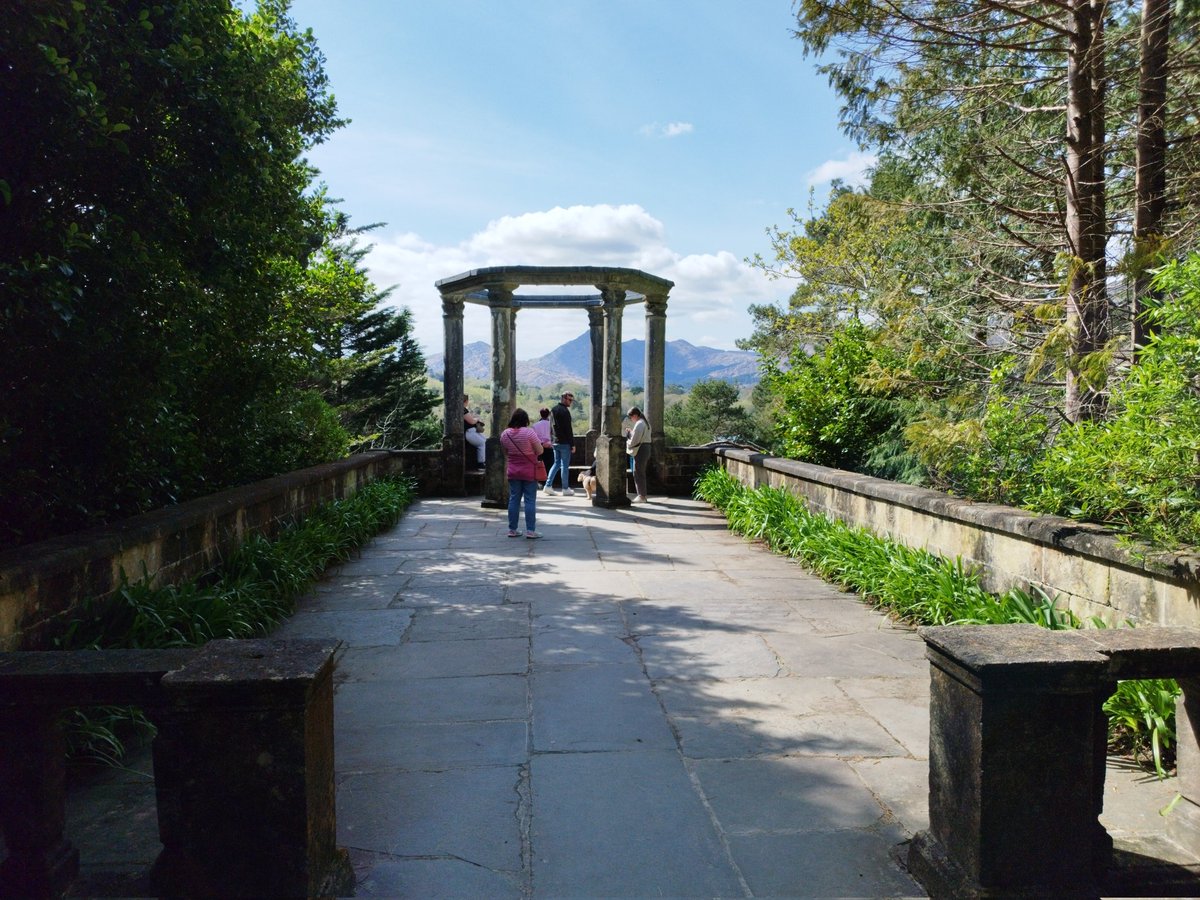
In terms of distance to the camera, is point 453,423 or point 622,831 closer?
point 622,831

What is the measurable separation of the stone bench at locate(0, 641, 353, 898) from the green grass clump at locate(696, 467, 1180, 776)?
3049 millimetres

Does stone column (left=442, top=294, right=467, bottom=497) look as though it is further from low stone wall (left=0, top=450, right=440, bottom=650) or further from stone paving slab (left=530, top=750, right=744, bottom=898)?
Result: stone paving slab (left=530, top=750, right=744, bottom=898)

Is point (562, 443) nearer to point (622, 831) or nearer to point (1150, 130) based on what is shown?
point (1150, 130)

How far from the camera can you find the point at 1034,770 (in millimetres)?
2334

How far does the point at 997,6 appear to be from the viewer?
677 cm

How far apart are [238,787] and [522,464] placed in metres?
7.05

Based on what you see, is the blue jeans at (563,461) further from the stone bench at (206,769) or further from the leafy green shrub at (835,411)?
the stone bench at (206,769)

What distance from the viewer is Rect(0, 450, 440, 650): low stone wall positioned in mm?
3561

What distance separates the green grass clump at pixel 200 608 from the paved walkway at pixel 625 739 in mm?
275

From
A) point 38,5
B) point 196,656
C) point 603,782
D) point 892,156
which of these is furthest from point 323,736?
point 892,156

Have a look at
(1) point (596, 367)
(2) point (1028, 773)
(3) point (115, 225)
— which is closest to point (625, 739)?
(2) point (1028, 773)

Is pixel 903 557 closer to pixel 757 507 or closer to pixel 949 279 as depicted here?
pixel 757 507

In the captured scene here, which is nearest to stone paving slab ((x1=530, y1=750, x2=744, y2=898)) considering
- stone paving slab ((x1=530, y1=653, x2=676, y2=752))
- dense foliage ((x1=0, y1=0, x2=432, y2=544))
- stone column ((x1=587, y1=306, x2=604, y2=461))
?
stone paving slab ((x1=530, y1=653, x2=676, y2=752))

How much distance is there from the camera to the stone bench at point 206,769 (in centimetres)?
226
